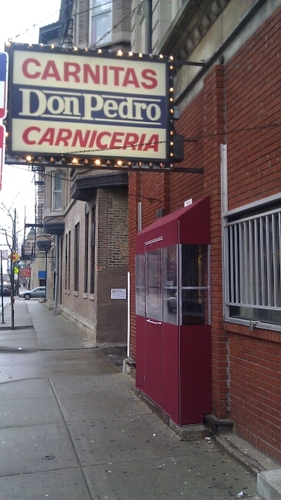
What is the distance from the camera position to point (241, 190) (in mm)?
5543

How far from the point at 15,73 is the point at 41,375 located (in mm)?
5892

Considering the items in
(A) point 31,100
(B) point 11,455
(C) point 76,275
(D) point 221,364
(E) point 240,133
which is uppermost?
(A) point 31,100

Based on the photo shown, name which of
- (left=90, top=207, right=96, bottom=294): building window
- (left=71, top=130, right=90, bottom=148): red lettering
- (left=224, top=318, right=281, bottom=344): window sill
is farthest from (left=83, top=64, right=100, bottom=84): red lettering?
(left=90, top=207, right=96, bottom=294): building window

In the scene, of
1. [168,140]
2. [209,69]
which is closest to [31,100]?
[168,140]

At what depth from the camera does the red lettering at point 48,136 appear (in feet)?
20.4

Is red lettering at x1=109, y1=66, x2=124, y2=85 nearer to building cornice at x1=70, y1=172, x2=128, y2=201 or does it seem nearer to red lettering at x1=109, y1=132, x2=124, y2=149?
red lettering at x1=109, y1=132, x2=124, y2=149

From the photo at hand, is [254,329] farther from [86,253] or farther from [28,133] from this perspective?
[86,253]

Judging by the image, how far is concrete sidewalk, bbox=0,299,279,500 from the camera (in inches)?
175

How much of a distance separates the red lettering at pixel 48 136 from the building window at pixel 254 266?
7.83 feet

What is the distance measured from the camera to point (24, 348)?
538 inches

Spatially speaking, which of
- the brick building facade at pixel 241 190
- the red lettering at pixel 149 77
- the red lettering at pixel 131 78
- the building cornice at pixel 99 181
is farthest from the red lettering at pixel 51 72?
the building cornice at pixel 99 181

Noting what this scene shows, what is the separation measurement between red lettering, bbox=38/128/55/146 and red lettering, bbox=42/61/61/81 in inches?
26.5

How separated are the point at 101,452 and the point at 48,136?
3725mm

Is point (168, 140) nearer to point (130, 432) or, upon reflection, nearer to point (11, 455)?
point (130, 432)
